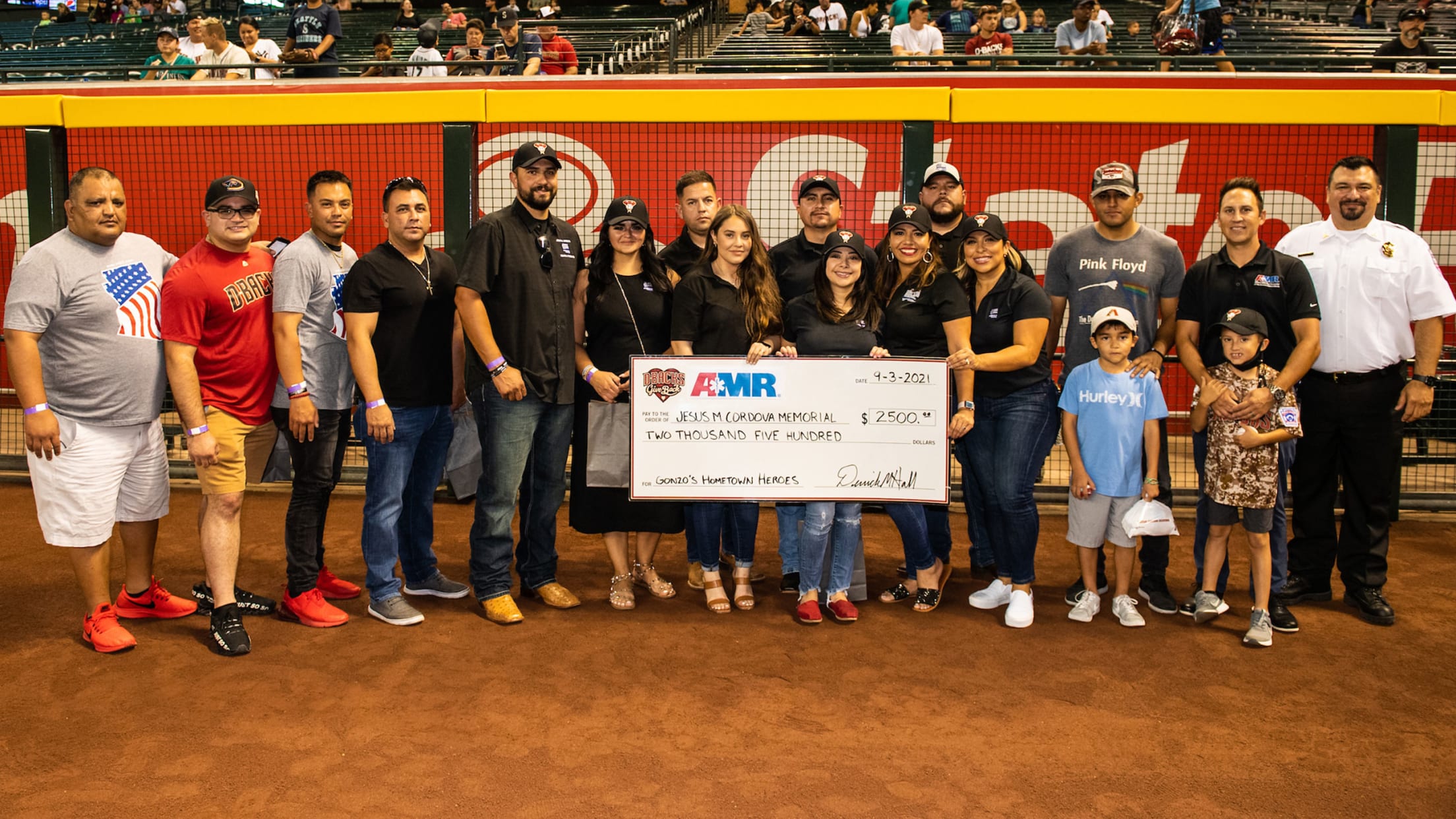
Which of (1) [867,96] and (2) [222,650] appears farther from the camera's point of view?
(1) [867,96]

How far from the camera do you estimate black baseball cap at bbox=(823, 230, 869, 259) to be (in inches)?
196

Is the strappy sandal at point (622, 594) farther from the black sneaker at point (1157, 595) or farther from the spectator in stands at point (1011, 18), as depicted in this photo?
the spectator in stands at point (1011, 18)

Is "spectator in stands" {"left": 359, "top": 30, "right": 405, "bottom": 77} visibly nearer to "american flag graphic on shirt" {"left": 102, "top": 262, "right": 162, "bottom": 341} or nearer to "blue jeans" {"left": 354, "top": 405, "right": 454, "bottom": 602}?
"american flag graphic on shirt" {"left": 102, "top": 262, "right": 162, "bottom": 341}

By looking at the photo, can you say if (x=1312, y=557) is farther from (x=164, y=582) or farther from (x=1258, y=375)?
(x=164, y=582)

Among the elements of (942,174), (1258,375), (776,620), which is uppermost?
(942,174)

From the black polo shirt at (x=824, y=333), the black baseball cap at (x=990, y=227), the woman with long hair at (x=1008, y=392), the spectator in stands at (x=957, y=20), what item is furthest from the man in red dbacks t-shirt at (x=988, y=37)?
the black polo shirt at (x=824, y=333)

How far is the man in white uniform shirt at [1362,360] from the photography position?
5258 millimetres

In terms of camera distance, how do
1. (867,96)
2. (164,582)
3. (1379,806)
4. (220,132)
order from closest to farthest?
(1379,806) → (164,582) → (867,96) → (220,132)

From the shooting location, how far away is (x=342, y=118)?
7852 mm

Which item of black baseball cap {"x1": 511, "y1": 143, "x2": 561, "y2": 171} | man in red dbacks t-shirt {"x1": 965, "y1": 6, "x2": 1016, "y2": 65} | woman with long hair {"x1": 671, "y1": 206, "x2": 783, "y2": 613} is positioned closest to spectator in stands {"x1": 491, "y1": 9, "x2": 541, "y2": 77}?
man in red dbacks t-shirt {"x1": 965, "y1": 6, "x2": 1016, "y2": 65}

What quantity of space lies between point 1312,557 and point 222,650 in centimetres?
535

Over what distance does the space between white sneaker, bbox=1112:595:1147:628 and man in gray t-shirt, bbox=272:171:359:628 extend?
3755 mm

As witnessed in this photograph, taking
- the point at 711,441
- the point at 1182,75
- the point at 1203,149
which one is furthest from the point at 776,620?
the point at 1182,75

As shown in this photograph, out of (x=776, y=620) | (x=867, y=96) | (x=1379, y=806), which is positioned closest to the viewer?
(x=1379, y=806)
